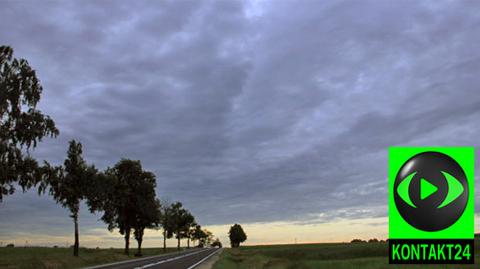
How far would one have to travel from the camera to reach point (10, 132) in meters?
37.0

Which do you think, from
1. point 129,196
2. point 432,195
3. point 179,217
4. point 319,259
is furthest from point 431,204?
point 179,217

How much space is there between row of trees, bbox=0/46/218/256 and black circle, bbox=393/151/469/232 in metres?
34.3

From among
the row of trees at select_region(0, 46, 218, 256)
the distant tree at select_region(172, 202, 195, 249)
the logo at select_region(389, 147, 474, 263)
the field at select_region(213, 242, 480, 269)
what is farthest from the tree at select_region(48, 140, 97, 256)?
the distant tree at select_region(172, 202, 195, 249)

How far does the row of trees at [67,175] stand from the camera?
36.9 meters

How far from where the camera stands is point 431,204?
25.7 ft

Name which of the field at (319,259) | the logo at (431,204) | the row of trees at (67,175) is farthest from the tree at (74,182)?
the logo at (431,204)

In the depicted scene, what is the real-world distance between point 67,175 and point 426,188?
48.2m

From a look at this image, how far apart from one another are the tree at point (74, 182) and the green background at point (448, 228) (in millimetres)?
45599

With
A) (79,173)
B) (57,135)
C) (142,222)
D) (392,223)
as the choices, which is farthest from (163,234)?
(392,223)

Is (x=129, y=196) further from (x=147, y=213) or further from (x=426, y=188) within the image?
(x=426, y=188)

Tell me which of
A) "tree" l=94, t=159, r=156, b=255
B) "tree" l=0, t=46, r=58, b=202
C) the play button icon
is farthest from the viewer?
"tree" l=94, t=159, r=156, b=255

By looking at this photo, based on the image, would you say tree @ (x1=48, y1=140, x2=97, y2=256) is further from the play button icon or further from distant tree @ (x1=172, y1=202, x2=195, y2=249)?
distant tree @ (x1=172, y1=202, x2=195, y2=249)

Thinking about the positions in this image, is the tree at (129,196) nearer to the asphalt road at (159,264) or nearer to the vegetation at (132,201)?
the vegetation at (132,201)

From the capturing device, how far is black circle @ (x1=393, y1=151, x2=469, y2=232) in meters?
7.71
